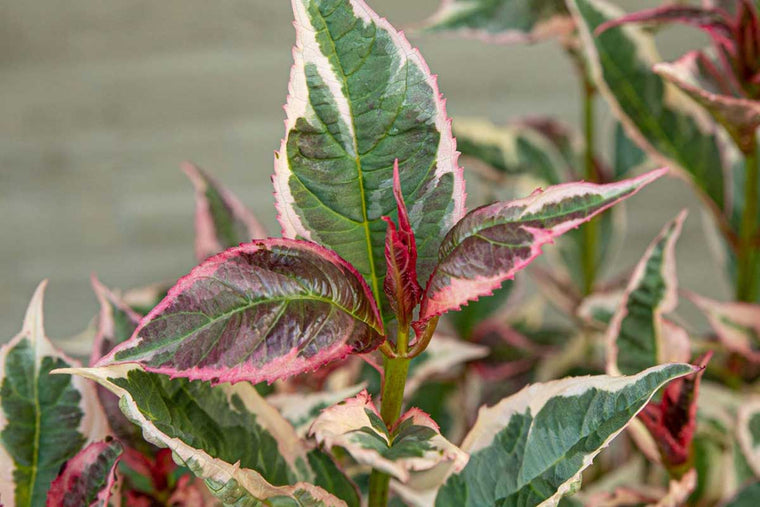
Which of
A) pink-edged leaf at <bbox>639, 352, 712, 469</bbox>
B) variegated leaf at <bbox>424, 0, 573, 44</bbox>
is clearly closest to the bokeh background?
variegated leaf at <bbox>424, 0, 573, 44</bbox>

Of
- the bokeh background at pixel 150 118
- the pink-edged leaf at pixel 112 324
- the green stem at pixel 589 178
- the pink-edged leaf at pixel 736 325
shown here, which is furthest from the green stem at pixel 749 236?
the bokeh background at pixel 150 118

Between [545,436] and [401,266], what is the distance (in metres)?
0.10

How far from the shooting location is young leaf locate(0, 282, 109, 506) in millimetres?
371

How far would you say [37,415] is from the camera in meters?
0.38

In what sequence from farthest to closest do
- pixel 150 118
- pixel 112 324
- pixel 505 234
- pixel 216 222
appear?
1. pixel 150 118
2. pixel 216 222
3. pixel 112 324
4. pixel 505 234

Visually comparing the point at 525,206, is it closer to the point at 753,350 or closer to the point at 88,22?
the point at 753,350

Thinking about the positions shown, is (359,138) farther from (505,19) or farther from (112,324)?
(505,19)

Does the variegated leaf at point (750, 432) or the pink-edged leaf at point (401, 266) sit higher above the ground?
the pink-edged leaf at point (401, 266)

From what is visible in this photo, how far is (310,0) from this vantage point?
297 mm

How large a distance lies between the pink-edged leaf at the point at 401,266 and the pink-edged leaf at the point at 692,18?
267 mm

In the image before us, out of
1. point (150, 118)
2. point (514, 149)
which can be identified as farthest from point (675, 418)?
point (150, 118)

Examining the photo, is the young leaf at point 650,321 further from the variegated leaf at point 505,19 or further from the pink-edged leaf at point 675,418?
the variegated leaf at point 505,19

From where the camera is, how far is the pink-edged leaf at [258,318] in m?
0.27

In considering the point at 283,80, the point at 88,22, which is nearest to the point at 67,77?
the point at 88,22
